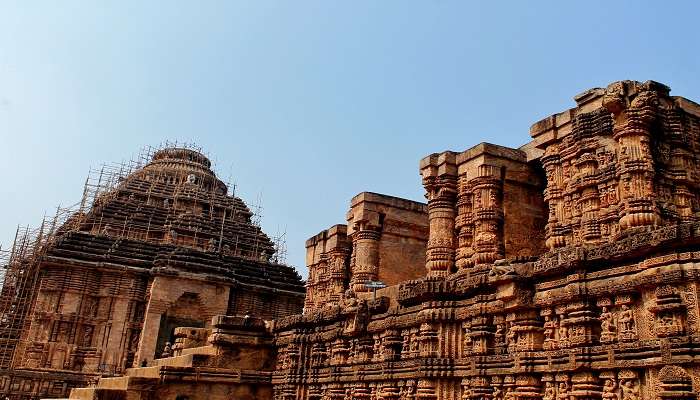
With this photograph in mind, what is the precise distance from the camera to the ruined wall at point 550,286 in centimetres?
841

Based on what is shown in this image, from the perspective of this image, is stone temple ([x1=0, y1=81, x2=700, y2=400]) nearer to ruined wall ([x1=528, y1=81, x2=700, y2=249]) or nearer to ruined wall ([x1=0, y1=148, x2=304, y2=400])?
ruined wall ([x1=528, y1=81, x2=700, y2=249])

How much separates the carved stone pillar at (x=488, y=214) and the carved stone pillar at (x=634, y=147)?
12.1ft

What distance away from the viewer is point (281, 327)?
700 inches

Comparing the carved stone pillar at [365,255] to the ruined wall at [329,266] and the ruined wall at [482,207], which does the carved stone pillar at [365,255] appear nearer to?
the ruined wall at [329,266]

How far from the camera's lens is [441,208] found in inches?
664

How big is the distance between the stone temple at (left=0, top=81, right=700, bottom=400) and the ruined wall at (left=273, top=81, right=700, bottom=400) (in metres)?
0.03

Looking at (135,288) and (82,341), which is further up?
(135,288)

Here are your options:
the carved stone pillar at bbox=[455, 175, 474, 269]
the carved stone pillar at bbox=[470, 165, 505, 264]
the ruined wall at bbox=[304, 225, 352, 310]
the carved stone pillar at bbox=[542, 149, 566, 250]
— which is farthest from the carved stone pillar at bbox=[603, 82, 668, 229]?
the ruined wall at bbox=[304, 225, 352, 310]

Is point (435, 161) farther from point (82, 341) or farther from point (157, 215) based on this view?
point (157, 215)

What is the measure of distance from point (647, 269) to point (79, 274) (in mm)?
28933

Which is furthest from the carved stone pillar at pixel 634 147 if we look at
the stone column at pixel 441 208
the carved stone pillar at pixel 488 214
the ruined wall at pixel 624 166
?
the stone column at pixel 441 208

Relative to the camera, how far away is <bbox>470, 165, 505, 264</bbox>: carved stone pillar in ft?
49.3

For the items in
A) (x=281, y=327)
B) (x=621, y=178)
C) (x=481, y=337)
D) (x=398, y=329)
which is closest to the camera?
(x=481, y=337)

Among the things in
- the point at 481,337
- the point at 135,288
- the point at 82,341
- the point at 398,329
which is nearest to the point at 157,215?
the point at 135,288
